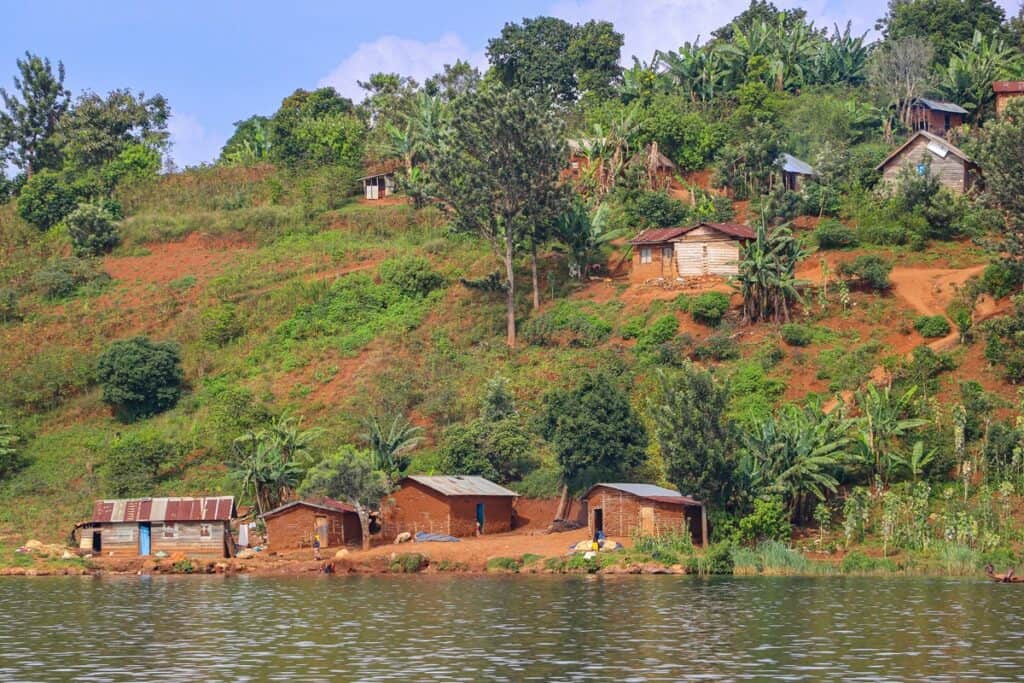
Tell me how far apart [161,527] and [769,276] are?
30.6 metres

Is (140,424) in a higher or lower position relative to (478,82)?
lower

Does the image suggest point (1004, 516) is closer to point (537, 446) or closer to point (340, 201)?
point (537, 446)

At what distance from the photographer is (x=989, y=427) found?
178ft

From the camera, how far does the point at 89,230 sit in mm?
95938

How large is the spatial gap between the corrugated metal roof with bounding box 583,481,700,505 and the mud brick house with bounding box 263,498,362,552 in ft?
31.6

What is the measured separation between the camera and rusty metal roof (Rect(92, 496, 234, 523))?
181 feet

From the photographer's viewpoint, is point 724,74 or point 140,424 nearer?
point 140,424

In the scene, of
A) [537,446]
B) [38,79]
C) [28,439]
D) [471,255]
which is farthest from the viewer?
[38,79]

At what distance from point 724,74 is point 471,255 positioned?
29290mm

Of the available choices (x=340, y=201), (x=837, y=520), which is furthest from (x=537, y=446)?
(x=340, y=201)

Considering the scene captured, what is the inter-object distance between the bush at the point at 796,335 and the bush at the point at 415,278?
22.1 m

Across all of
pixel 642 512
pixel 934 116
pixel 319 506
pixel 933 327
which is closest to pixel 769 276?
pixel 933 327

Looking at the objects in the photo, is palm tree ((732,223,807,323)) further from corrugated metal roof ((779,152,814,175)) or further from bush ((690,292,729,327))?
corrugated metal roof ((779,152,814,175))

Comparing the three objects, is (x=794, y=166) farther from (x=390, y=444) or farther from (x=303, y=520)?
(x=303, y=520)
